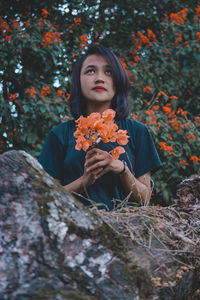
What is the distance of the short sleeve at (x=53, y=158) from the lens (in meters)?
2.05

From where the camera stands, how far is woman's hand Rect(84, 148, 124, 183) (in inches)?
57.9

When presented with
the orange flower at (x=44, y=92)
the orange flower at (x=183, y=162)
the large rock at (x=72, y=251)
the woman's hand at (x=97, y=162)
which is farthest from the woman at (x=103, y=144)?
the orange flower at (x=183, y=162)

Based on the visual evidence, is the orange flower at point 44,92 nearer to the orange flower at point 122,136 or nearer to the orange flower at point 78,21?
the orange flower at point 78,21

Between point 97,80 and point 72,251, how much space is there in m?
1.34

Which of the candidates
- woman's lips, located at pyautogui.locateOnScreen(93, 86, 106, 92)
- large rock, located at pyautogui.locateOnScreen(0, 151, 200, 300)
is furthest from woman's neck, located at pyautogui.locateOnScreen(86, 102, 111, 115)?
large rock, located at pyautogui.locateOnScreen(0, 151, 200, 300)

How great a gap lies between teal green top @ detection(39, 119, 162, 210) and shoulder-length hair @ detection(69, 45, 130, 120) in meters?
0.09

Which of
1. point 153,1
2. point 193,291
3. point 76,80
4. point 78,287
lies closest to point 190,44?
point 153,1

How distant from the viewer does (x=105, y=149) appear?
1961mm

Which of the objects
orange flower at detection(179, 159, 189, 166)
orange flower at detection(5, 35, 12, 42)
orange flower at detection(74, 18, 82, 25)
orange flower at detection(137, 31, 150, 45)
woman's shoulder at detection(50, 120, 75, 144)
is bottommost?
orange flower at detection(179, 159, 189, 166)

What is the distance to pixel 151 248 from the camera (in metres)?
0.97

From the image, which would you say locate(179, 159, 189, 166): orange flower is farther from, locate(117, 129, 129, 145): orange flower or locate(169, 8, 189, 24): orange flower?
locate(117, 129, 129, 145): orange flower

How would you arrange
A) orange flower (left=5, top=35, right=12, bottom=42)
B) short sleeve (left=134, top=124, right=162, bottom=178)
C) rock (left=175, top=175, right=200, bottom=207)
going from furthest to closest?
orange flower (left=5, top=35, right=12, bottom=42)
short sleeve (left=134, top=124, right=162, bottom=178)
rock (left=175, top=175, right=200, bottom=207)

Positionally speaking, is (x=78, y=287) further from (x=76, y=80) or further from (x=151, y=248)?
(x=76, y=80)

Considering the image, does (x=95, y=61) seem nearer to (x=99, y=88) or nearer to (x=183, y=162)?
(x=99, y=88)
